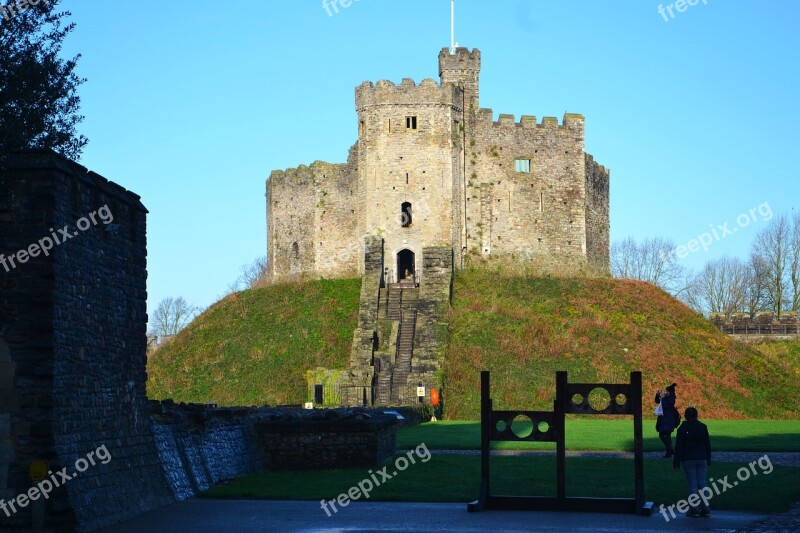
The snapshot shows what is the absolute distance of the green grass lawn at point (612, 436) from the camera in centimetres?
3023

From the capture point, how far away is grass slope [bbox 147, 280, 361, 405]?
48.3 meters

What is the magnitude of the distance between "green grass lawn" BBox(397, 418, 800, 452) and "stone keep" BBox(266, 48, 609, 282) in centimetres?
1794

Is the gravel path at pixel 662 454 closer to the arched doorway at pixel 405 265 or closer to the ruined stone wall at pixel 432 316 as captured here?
the ruined stone wall at pixel 432 316

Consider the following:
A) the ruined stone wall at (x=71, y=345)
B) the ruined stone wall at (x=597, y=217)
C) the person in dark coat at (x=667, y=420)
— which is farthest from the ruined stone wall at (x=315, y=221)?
the ruined stone wall at (x=71, y=345)

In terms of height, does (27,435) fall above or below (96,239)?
below

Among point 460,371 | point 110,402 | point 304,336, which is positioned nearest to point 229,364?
point 304,336

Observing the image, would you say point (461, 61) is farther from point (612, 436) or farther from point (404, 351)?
point (612, 436)

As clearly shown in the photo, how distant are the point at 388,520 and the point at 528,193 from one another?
4412 centimetres

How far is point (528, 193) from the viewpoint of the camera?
60125 mm

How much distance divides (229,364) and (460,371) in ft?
33.5

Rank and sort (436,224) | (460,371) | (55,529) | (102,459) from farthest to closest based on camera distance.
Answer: (436,224) < (460,371) < (102,459) < (55,529)

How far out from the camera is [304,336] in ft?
171

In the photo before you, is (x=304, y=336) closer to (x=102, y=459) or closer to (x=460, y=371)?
(x=460, y=371)

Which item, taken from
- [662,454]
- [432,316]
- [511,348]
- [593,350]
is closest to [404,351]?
[432,316]
